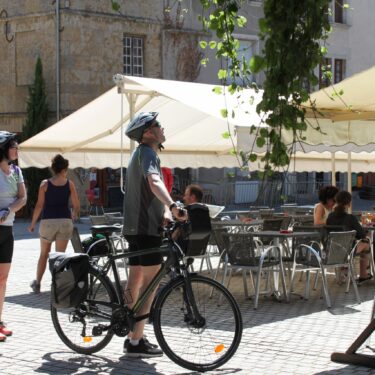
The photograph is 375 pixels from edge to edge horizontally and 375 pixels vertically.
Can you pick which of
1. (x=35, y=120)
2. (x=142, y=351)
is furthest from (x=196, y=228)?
(x=35, y=120)

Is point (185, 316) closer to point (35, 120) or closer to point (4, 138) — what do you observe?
point (4, 138)

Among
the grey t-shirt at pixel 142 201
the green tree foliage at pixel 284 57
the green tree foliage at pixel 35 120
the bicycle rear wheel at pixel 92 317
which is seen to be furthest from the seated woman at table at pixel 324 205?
the green tree foliage at pixel 35 120

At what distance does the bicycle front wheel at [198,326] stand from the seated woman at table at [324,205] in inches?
231

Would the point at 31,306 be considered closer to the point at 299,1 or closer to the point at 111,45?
the point at 299,1

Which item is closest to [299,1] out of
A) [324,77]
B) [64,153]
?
[324,77]

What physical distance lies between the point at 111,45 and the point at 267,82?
93.2 ft

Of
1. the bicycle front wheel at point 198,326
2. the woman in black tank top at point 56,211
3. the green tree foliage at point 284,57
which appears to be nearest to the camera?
the green tree foliage at point 284,57

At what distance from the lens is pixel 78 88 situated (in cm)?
3341

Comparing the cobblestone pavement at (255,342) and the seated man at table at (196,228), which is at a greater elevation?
the seated man at table at (196,228)

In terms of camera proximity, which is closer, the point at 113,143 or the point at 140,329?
the point at 140,329

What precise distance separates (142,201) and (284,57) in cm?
216

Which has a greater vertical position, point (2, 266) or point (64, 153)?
point (64, 153)

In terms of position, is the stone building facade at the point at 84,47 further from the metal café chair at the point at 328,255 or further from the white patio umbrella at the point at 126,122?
the metal café chair at the point at 328,255

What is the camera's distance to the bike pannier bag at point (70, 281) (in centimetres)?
772
